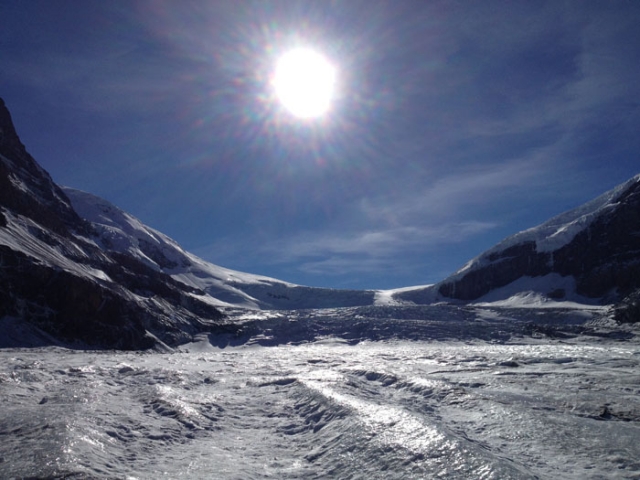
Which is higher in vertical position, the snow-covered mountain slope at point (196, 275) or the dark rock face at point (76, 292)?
the snow-covered mountain slope at point (196, 275)

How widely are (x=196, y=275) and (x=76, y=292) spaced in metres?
114

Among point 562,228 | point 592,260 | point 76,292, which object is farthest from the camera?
point 562,228

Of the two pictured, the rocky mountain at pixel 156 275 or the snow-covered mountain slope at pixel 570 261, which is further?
the snow-covered mountain slope at pixel 570 261

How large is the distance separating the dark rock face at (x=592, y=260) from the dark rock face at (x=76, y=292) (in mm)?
79945

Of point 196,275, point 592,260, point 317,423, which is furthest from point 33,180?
point 592,260

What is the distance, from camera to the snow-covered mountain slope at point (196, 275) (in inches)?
5290

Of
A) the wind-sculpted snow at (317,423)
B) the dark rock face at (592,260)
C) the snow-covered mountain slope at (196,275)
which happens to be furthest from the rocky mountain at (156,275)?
the wind-sculpted snow at (317,423)

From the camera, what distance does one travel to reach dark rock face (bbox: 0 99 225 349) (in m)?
37.7

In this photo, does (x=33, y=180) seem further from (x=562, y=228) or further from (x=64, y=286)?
(x=562, y=228)

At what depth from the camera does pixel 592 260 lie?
9662 cm

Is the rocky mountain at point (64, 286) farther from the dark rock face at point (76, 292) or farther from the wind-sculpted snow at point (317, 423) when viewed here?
the wind-sculpted snow at point (317, 423)

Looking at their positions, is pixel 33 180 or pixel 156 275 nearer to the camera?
pixel 33 180

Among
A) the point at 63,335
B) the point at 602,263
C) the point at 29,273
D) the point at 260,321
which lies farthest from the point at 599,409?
the point at 602,263

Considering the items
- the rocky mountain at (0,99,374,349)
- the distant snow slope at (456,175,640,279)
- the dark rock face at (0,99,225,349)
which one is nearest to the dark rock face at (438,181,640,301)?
the distant snow slope at (456,175,640,279)
